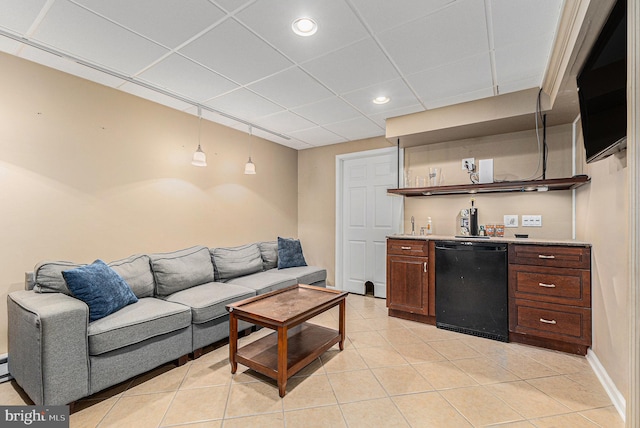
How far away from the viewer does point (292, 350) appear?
236cm

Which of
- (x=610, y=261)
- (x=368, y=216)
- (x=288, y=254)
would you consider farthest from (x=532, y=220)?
(x=288, y=254)

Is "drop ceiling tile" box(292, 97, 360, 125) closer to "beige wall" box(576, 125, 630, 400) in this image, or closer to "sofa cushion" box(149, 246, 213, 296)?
"sofa cushion" box(149, 246, 213, 296)

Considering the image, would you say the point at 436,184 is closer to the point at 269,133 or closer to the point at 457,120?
the point at 457,120

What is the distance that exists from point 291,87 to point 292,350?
2475 mm

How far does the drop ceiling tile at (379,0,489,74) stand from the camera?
5.96ft

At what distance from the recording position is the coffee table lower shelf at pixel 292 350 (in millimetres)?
2127

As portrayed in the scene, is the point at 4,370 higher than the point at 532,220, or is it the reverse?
the point at 532,220

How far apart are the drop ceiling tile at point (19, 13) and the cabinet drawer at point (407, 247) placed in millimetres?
3645

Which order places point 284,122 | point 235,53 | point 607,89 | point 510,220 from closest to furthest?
1. point 607,89
2. point 235,53
3. point 510,220
4. point 284,122

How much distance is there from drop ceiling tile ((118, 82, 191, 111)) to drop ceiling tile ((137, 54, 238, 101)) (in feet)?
0.63

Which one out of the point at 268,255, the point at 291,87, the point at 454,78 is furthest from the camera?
the point at 268,255

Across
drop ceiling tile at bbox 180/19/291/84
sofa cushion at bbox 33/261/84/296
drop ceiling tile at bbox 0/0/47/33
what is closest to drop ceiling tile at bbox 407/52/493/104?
drop ceiling tile at bbox 180/19/291/84

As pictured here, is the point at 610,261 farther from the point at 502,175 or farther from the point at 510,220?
the point at 502,175

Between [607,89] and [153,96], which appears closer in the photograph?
[607,89]
